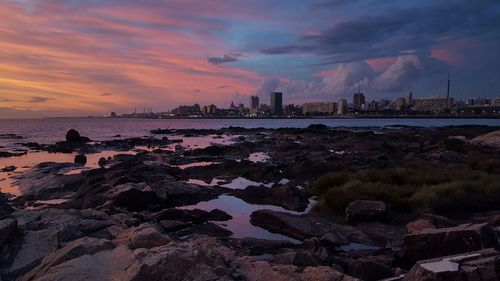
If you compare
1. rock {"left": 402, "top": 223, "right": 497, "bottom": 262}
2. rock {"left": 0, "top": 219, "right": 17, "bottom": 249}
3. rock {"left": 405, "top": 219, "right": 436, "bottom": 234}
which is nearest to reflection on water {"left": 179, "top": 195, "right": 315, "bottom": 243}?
rock {"left": 405, "top": 219, "right": 436, "bottom": 234}

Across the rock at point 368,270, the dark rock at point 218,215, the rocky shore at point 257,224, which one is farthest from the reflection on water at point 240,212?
the rock at point 368,270

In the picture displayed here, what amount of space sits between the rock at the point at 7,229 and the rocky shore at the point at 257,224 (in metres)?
0.02

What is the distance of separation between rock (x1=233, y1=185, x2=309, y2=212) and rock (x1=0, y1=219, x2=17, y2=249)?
11728 mm

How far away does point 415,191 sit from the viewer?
63.0ft

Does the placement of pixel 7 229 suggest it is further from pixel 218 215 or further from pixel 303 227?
pixel 303 227

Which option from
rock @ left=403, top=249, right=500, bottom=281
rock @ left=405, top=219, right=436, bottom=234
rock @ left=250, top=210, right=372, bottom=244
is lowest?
rock @ left=250, top=210, right=372, bottom=244

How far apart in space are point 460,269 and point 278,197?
1382 centimetres

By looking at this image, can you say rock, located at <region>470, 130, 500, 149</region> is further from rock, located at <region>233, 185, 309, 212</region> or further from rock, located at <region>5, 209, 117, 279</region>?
rock, located at <region>5, 209, 117, 279</region>

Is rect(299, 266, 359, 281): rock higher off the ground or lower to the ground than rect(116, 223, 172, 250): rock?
lower

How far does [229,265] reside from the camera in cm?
970

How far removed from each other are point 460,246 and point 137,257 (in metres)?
7.05

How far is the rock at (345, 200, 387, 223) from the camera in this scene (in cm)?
1591

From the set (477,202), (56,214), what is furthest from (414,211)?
(56,214)

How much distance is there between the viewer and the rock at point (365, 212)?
52.2 feet
